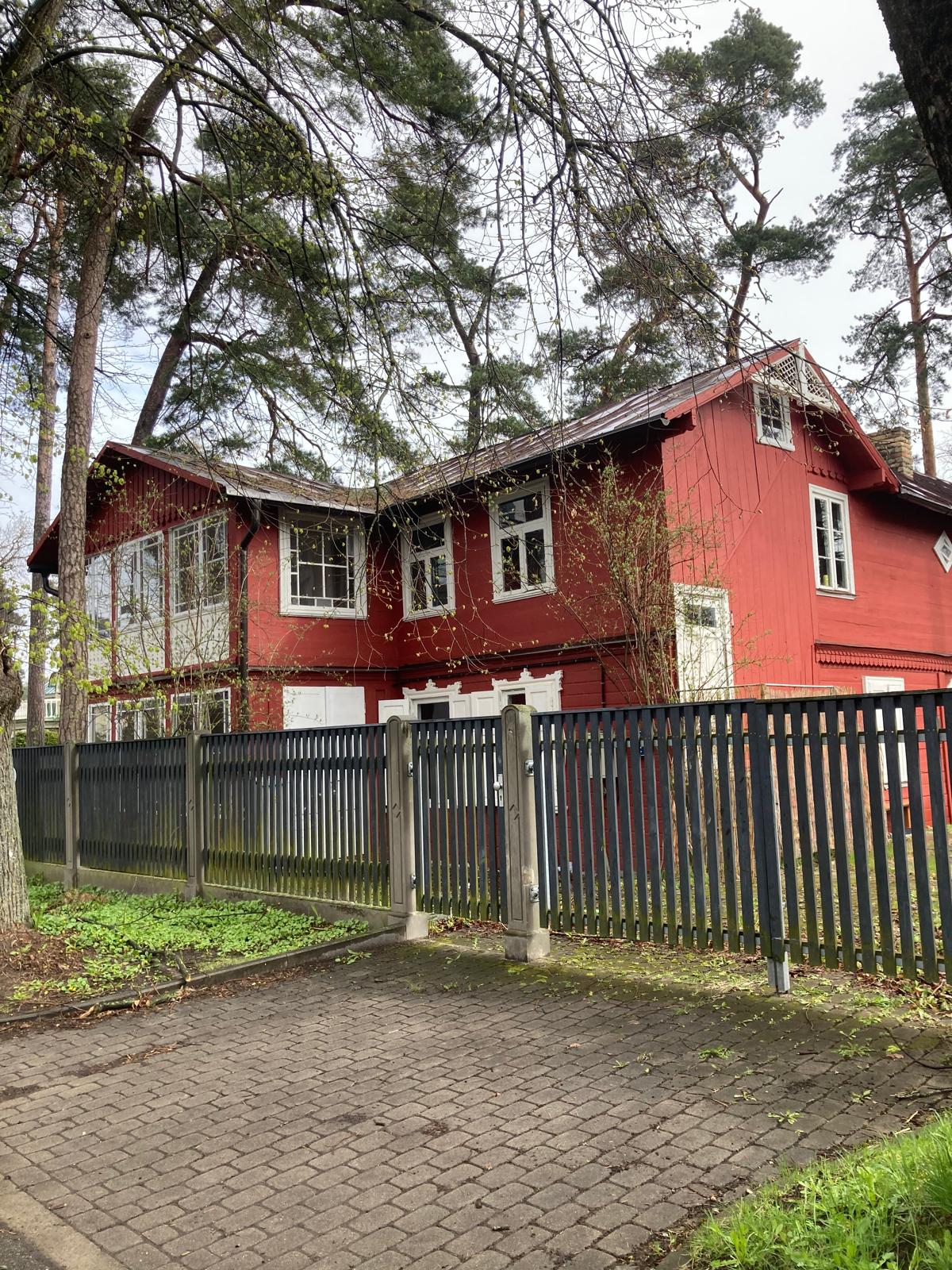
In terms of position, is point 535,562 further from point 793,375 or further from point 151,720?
point 793,375

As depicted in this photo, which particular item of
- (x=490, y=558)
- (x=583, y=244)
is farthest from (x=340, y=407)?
(x=490, y=558)

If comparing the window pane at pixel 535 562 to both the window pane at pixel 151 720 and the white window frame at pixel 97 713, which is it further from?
the white window frame at pixel 97 713

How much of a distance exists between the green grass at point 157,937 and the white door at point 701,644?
6546mm

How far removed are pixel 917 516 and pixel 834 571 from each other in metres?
4.16

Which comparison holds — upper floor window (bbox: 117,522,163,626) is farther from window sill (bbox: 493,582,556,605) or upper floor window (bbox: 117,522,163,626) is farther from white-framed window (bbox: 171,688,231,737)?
window sill (bbox: 493,582,556,605)

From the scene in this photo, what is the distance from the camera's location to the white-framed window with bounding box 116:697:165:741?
1585cm

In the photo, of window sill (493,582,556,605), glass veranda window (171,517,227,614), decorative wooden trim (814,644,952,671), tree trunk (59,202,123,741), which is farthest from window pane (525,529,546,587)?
tree trunk (59,202,123,741)

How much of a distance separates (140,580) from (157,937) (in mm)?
12478

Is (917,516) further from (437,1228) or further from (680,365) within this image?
(437,1228)

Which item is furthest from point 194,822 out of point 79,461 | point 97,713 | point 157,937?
point 97,713

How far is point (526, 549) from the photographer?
1667 centimetres

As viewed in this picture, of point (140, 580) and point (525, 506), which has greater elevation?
point (525, 506)

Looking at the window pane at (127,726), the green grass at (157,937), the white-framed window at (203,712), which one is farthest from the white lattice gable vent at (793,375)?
the window pane at (127,726)

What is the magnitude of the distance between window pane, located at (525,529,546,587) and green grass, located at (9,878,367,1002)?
8373mm
